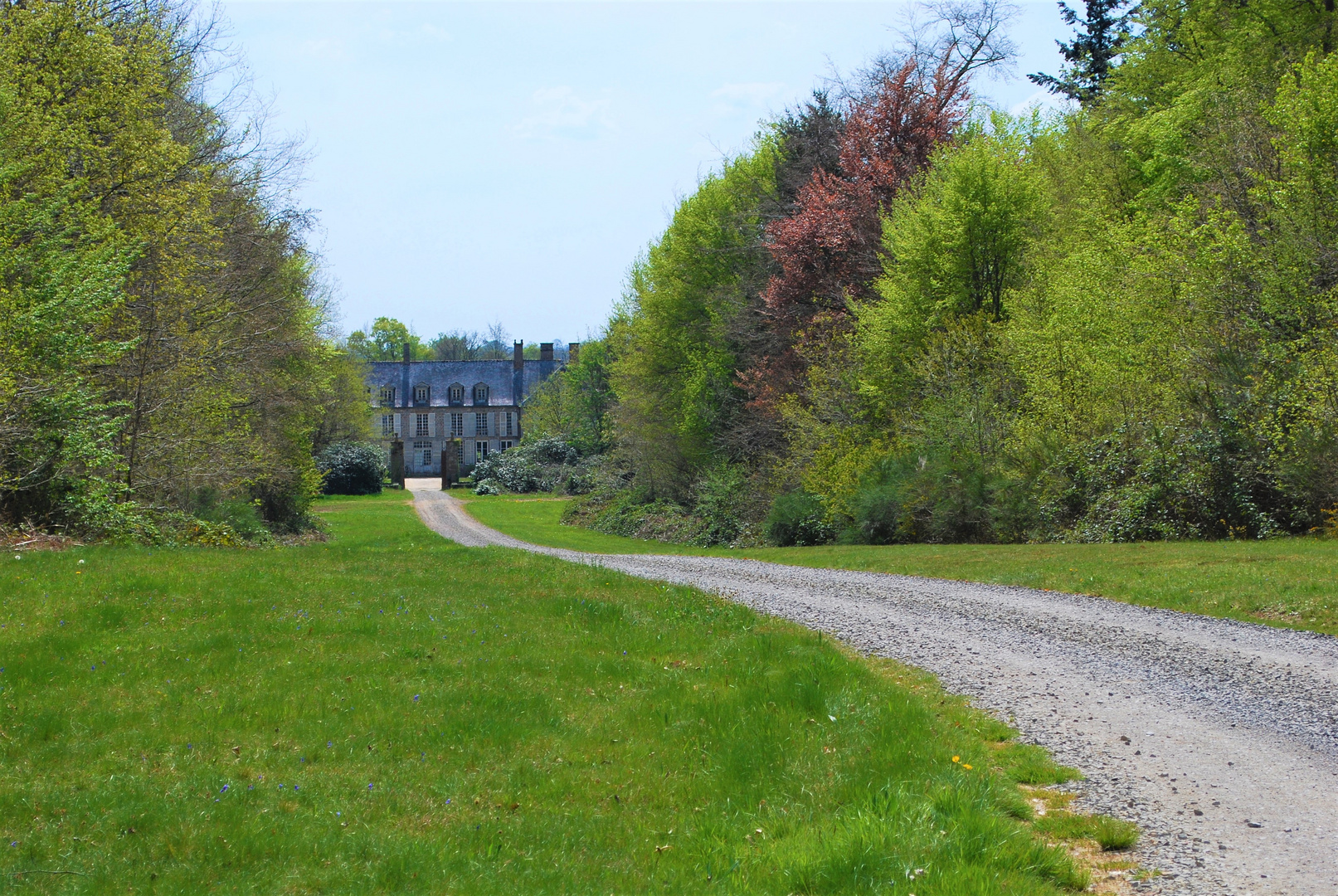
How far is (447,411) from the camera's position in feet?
332

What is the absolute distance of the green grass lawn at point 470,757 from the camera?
496cm

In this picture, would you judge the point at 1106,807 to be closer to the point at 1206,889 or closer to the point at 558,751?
the point at 1206,889

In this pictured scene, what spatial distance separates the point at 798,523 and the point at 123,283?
1910 cm

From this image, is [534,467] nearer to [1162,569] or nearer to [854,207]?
[854,207]

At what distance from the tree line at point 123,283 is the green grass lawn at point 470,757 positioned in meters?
5.56

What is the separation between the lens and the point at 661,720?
7.48 metres

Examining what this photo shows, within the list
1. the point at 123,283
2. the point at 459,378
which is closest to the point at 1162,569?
the point at 123,283

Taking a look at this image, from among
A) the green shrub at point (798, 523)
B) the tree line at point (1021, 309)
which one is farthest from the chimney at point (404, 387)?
the green shrub at point (798, 523)

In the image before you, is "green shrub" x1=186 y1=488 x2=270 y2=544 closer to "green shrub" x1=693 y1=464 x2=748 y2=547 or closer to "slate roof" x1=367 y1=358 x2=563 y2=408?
"green shrub" x1=693 y1=464 x2=748 y2=547

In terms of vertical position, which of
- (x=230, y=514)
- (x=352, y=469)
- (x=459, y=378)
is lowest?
(x=230, y=514)

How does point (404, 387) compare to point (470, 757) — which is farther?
point (404, 387)

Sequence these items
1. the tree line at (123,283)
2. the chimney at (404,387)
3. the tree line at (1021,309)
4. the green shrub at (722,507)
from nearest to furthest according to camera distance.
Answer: the tree line at (123,283) < the tree line at (1021,309) < the green shrub at (722,507) < the chimney at (404,387)

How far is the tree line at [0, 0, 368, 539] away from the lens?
15156 mm

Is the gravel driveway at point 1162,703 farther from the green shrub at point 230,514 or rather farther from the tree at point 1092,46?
the tree at point 1092,46
